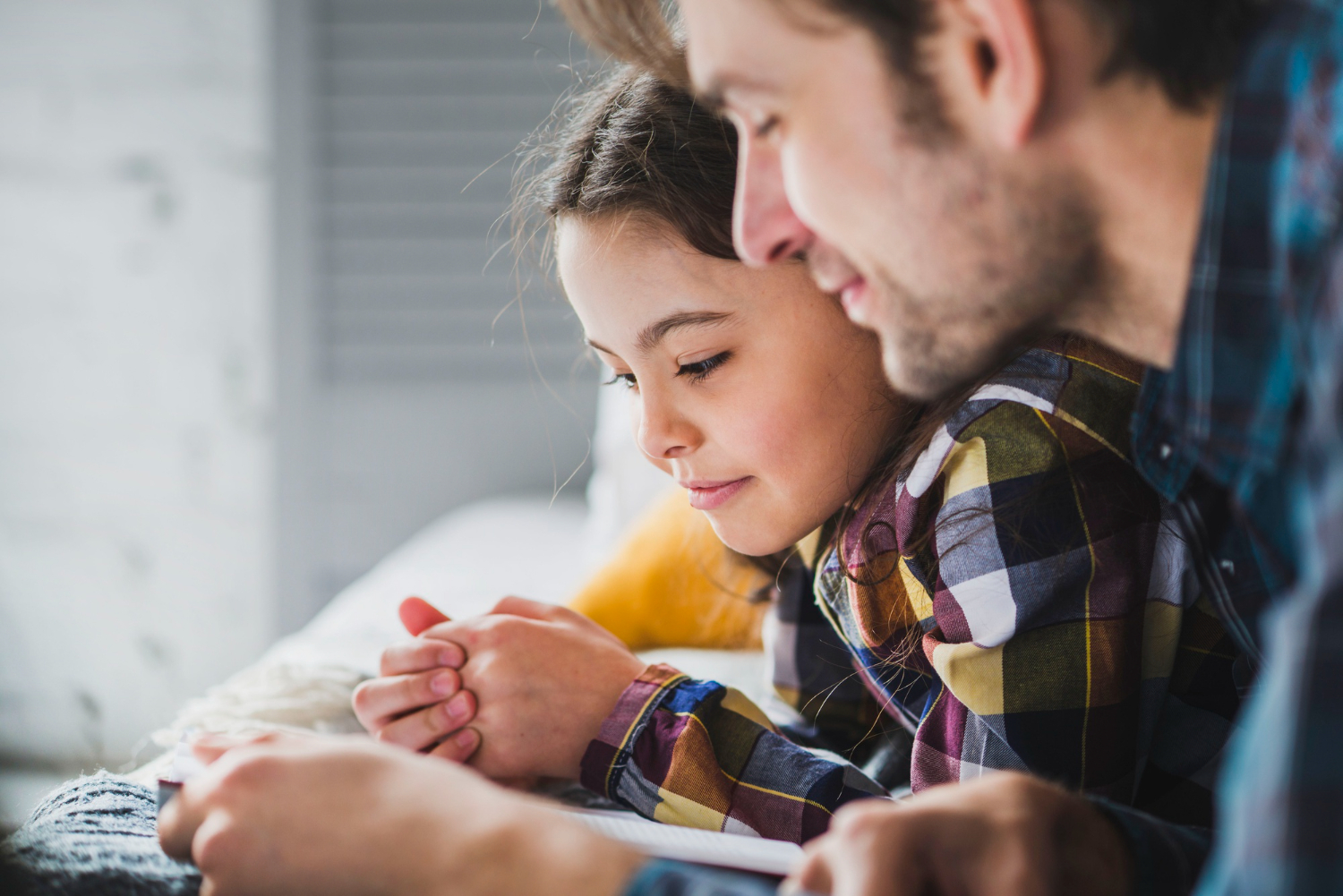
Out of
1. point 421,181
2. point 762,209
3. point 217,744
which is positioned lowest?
point 217,744

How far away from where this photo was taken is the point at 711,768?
83 centimetres

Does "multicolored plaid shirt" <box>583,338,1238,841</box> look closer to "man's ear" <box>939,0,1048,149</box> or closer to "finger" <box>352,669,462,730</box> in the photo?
"finger" <box>352,669,462,730</box>

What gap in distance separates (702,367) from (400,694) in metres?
0.38

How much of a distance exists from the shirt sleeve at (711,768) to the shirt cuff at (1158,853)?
0.25 meters

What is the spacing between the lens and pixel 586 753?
874 millimetres

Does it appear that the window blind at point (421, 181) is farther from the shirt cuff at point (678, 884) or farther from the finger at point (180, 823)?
the shirt cuff at point (678, 884)

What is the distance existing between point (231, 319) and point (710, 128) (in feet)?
6.68

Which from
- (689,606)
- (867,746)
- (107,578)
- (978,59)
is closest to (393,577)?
(689,606)

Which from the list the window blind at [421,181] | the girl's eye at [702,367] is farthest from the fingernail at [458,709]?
the window blind at [421,181]

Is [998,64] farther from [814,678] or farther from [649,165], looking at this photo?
[814,678]

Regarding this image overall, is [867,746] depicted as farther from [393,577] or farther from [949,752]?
[393,577]

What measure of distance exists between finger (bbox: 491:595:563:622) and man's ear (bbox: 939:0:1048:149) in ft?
1.94

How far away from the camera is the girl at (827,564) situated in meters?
0.74

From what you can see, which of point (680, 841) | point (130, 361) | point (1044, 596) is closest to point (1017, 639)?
point (1044, 596)
